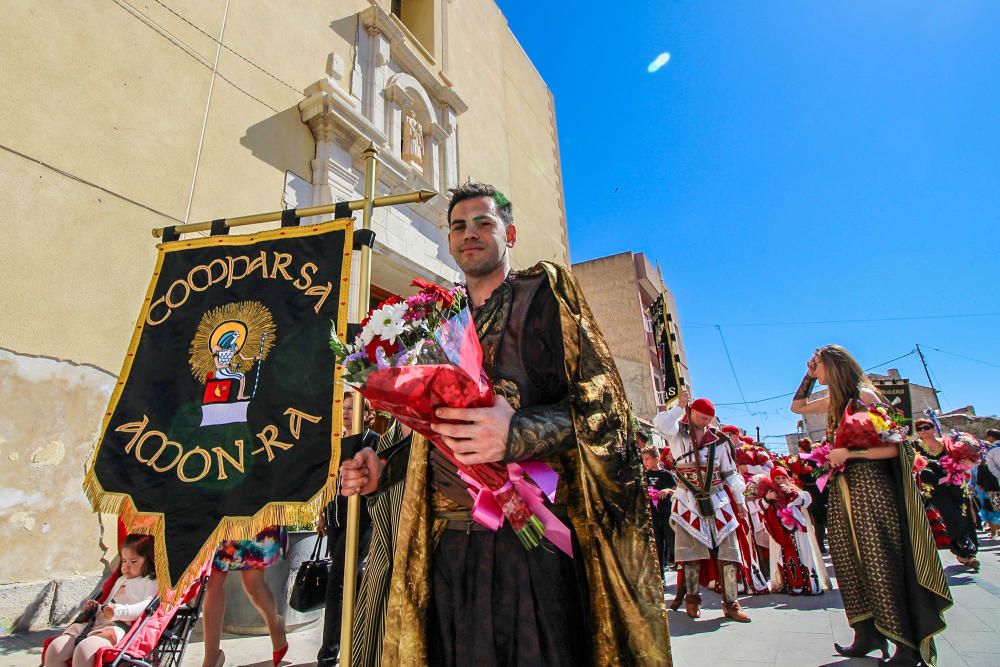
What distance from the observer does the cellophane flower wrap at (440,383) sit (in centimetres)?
112

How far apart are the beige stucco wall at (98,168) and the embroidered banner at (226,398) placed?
2149 mm

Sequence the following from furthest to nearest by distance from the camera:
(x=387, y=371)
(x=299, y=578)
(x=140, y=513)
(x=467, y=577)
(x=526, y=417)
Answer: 1. (x=299, y=578)
2. (x=140, y=513)
3. (x=467, y=577)
4. (x=526, y=417)
5. (x=387, y=371)

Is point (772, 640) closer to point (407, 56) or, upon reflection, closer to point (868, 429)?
point (868, 429)

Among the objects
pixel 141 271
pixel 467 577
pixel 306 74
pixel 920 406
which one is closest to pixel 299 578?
pixel 467 577

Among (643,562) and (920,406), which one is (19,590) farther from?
(920,406)

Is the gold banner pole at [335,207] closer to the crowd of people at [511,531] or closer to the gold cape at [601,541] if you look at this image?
the crowd of people at [511,531]

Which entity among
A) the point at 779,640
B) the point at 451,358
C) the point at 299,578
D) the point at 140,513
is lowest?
the point at 779,640

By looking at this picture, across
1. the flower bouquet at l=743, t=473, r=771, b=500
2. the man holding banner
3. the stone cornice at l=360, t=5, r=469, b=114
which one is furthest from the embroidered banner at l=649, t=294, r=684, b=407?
the stone cornice at l=360, t=5, r=469, b=114

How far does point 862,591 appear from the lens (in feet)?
10.7

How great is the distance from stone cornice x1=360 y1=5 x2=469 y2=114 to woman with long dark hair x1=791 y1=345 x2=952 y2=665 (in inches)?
326

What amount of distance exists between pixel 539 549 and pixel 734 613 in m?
4.16

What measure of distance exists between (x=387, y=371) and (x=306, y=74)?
7.36 m

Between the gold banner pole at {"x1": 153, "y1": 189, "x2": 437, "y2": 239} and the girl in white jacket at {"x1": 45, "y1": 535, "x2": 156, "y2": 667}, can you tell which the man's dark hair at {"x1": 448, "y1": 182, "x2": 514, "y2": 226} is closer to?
the gold banner pole at {"x1": 153, "y1": 189, "x2": 437, "y2": 239}

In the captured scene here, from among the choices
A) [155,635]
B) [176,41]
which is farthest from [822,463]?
[176,41]
